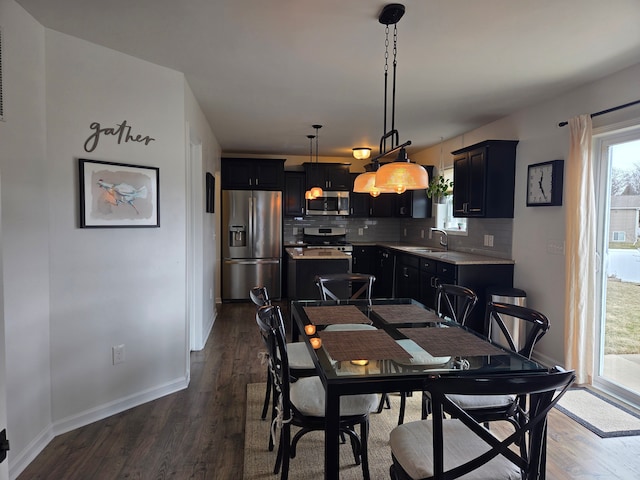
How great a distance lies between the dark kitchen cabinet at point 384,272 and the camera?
6.23 meters

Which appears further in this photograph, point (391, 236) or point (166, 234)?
point (391, 236)

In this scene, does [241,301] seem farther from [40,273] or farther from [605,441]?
[605,441]

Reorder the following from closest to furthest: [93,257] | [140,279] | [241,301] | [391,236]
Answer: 1. [93,257]
2. [140,279]
3. [241,301]
4. [391,236]

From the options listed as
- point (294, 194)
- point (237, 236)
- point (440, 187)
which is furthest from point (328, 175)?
point (440, 187)

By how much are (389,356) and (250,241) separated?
4.71 m

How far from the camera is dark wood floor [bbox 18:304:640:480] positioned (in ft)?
6.92

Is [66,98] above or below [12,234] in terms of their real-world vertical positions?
above

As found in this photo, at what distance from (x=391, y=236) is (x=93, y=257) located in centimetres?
573

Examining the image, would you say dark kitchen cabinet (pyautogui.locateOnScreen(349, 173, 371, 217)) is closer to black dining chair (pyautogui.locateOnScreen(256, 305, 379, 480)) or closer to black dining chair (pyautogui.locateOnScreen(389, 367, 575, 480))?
black dining chair (pyautogui.locateOnScreen(256, 305, 379, 480))

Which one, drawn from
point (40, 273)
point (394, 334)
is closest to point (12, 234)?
point (40, 273)

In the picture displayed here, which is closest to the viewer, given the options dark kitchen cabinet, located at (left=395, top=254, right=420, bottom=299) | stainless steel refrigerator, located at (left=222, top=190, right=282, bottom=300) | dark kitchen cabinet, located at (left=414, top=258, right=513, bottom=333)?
dark kitchen cabinet, located at (left=414, top=258, right=513, bottom=333)

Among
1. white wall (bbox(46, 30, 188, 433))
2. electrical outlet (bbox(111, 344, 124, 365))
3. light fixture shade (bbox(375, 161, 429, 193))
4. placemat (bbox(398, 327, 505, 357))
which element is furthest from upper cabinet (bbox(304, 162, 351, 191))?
placemat (bbox(398, 327, 505, 357))

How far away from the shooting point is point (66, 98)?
2.44 meters

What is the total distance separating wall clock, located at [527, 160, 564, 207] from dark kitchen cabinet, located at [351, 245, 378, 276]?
322 centimetres
